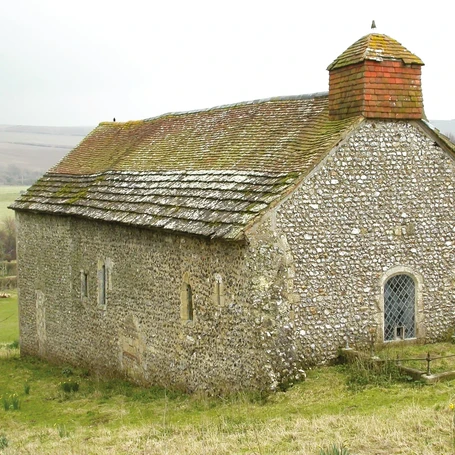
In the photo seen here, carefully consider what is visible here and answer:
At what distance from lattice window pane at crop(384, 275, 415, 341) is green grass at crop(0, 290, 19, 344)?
2117 centimetres

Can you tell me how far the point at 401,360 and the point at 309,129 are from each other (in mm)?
5502

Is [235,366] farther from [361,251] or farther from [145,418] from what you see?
[361,251]

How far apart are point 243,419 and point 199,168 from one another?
7.06 meters

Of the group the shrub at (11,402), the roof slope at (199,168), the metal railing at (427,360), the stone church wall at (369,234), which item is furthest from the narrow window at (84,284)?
the metal railing at (427,360)

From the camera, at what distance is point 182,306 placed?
618 inches

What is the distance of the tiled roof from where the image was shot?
15.4 m

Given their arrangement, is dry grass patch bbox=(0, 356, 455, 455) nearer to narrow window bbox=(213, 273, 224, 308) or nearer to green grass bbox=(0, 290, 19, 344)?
narrow window bbox=(213, 273, 224, 308)

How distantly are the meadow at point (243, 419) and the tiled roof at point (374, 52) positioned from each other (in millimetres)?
6560

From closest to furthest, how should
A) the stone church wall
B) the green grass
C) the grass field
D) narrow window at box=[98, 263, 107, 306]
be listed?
the stone church wall
narrow window at box=[98, 263, 107, 306]
the green grass
the grass field

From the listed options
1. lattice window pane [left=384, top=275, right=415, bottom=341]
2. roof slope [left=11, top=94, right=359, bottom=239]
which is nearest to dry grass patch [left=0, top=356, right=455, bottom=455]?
lattice window pane [left=384, top=275, right=415, bottom=341]

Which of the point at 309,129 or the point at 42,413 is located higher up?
the point at 309,129

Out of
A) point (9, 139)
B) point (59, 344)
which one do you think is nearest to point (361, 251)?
point (59, 344)

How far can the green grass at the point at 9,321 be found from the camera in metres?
33.2

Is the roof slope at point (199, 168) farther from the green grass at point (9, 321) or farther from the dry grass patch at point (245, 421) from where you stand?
the green grass at point (9, 321)
